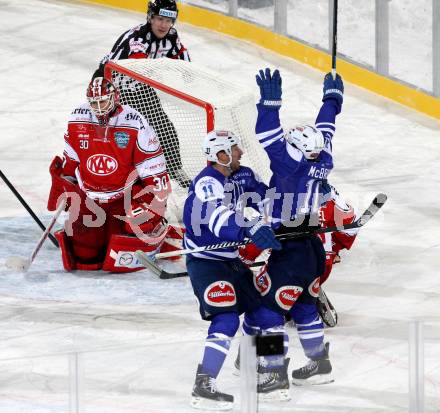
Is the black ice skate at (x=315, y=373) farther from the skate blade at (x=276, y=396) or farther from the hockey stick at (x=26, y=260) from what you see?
the hockey stick at (x=26, y=260)

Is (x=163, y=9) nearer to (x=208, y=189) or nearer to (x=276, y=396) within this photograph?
(x=208, y=189)

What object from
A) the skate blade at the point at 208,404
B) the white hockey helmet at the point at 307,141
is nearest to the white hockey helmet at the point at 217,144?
the white hockey helmet at the point at 307,141

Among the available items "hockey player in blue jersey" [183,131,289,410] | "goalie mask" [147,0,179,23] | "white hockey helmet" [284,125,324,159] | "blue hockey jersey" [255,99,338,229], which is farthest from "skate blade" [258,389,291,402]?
"goalie mask" [147,0,179,23]

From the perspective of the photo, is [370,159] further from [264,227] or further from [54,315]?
[264,227]

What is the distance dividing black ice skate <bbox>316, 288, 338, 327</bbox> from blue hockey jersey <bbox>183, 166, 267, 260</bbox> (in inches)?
27.2

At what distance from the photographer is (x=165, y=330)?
6477 mm

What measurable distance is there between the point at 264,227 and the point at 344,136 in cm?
449

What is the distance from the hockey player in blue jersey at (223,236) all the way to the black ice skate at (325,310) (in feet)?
2.17

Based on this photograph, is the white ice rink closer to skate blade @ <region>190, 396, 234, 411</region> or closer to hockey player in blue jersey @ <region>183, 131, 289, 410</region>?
skate blade @ <region>190, 396, 234, 411</region>

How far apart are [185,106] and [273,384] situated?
11.7ft

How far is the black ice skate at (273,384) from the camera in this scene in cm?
459

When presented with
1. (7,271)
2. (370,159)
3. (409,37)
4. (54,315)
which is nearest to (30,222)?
(7,271)

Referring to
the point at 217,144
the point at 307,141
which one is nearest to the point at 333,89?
the point at 307,141

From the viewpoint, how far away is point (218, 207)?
5602 millimetres
